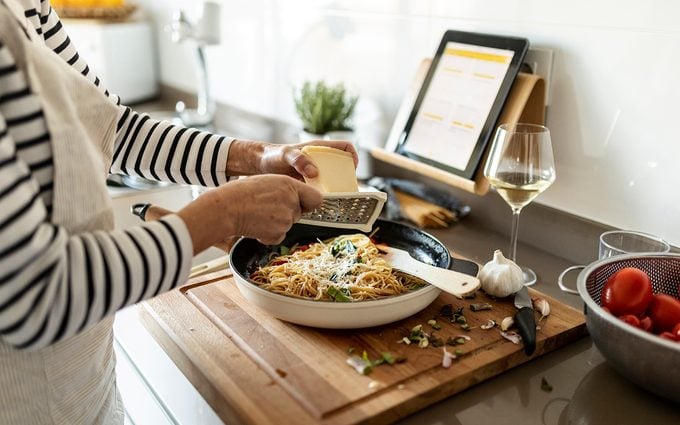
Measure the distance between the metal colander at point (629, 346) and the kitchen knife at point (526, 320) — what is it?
3.0 inches

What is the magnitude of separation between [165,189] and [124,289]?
1120mm

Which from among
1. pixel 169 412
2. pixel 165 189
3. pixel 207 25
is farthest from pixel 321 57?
pixel 169 412

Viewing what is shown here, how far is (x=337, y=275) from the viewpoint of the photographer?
1.00 metres

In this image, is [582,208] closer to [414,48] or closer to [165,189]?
[414,48]

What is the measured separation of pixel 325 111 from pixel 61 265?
1.05 metres

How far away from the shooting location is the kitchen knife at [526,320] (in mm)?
881

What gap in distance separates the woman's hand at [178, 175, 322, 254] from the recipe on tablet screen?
531mm

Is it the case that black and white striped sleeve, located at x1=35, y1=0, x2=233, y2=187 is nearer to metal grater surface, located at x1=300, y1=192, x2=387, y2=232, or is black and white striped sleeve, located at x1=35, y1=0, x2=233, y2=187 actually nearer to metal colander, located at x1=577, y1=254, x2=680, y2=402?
metal grater surface, located at x1=300, y1=192, x2=387, y2=232

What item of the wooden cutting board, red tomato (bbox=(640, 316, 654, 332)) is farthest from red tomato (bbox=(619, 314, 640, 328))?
the wooden cutting board

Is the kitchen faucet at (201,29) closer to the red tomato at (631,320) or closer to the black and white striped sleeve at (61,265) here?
the black and white striped sleeve at (61,265)

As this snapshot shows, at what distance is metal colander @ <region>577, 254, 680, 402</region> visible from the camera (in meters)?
0.76

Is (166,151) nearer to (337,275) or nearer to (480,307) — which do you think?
(337,275)

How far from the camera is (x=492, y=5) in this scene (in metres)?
1.28

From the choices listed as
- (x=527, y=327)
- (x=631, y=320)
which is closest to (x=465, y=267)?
(x=527, y=327)
